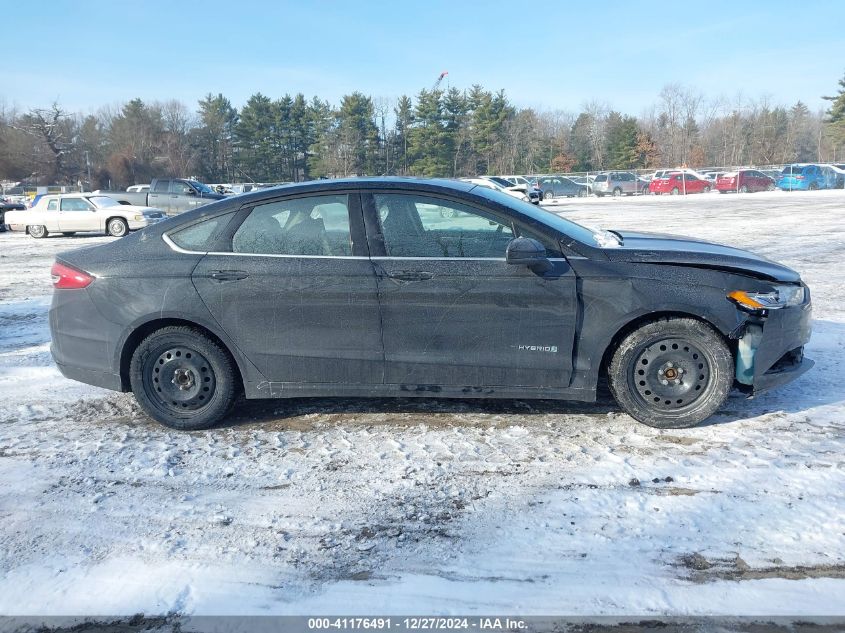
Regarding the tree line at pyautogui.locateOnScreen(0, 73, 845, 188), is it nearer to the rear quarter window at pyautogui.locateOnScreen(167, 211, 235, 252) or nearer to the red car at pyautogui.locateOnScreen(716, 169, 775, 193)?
the red car at pyautogui.locateOnScreen(716, 169, 775, 193)

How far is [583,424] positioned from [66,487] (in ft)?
10.5

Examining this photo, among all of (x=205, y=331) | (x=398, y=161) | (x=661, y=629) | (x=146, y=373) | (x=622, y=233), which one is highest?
(x=398, y=161)

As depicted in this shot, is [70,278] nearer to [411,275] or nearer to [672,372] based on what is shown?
[411,275]

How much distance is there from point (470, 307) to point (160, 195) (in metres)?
26.8

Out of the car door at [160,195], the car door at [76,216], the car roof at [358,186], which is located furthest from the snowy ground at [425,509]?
the car door at [160,195]

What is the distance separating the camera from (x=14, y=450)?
4355 millimetres

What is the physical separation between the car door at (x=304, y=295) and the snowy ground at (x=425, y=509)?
50 cm

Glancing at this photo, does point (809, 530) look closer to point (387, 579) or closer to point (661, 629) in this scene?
point (661, 629)

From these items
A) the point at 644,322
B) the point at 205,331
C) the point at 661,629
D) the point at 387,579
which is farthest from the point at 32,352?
the point at 661,629

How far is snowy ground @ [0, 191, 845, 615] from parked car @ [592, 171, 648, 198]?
140 ft

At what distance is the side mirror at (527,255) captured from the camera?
4215 millimetres

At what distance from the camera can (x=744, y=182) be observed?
1705 inches

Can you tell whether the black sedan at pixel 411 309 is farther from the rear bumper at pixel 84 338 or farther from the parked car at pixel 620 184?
the parked car at pixel 620 184

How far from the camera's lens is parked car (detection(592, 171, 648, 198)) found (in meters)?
46.0
